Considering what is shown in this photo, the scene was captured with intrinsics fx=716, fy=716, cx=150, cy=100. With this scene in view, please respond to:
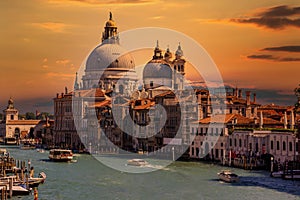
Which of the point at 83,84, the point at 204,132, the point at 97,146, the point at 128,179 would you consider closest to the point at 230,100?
the point at 204,132

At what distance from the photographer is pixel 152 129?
178 ft

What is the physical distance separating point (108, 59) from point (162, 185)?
43469 mm

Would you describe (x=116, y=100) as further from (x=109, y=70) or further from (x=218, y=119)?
(x=218, y=119)

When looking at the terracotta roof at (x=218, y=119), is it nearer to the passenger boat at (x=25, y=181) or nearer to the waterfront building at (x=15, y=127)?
the passenger boat at (x=25, y=181)

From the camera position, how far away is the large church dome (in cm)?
7288

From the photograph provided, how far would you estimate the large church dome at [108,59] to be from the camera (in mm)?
72875

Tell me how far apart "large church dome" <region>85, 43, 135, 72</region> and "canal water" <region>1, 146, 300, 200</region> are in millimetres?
33855

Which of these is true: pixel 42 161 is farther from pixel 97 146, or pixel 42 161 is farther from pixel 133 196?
pixel 133 196

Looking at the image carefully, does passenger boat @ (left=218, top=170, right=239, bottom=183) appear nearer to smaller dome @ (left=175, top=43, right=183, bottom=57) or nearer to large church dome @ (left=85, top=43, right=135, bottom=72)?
smaller dome @ (left=175, top=43, right=183, bottom=57)

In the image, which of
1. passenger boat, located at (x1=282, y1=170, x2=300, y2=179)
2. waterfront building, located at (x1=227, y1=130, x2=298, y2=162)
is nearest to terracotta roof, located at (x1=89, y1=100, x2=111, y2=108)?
waterfront building, located at (x1=227, y1=130, x2=298, y2=162)

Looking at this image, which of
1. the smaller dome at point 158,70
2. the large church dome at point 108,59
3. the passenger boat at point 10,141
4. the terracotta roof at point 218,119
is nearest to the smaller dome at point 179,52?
the smaller dome at point 158,70

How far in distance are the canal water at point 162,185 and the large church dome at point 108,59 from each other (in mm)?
33855

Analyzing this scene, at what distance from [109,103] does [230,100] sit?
14.3 m

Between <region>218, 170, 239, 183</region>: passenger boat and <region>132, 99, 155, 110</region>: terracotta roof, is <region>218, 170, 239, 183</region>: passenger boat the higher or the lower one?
the lower one
